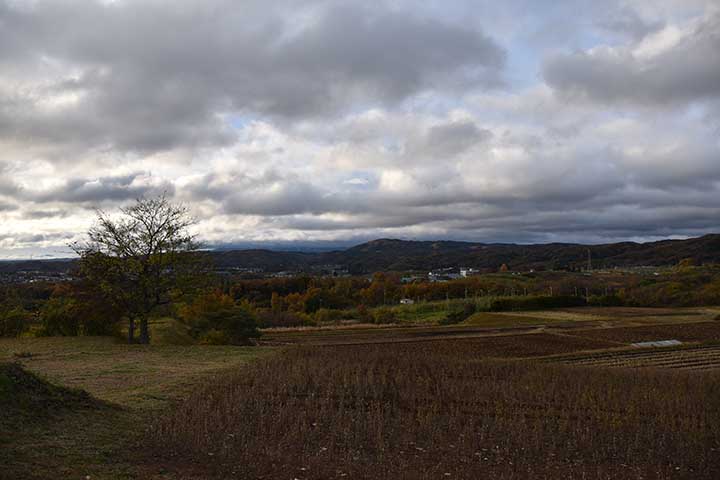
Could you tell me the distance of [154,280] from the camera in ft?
95.7

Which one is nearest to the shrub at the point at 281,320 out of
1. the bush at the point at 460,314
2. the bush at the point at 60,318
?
the bush at the point at 460,314

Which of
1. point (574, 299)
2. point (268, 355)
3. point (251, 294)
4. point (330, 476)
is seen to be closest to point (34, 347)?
point (268, 355)

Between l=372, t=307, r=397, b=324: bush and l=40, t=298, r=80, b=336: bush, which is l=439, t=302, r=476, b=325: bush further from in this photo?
l=40, t=298, r=80, b=336: bush

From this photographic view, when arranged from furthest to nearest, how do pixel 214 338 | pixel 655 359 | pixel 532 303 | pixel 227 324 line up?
1. pixel 532 303
2. pixel 227 324
3. pixel 214 338
4. pixel 655 359

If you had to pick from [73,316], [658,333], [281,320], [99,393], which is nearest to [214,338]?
[73,316]

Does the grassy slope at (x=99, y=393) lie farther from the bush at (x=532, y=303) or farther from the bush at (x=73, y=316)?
the bush at (x=532, y=303)

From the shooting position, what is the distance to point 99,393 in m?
14.2

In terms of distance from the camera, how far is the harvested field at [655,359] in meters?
27.1

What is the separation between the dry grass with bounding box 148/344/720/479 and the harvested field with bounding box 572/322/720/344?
24.9m

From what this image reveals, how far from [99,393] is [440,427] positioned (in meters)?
8.65

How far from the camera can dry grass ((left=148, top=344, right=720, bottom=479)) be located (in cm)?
952

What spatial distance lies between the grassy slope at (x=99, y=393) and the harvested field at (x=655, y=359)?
16912mm

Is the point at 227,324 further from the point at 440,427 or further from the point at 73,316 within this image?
the point at 440,427

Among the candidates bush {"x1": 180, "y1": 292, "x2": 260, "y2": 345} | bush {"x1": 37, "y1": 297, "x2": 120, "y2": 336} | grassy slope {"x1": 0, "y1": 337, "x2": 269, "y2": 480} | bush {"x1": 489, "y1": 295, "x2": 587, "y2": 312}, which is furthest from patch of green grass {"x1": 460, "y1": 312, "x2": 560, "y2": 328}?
bush {"x1": 37, "y1": 297, "x2": 120, "y2": 336}
